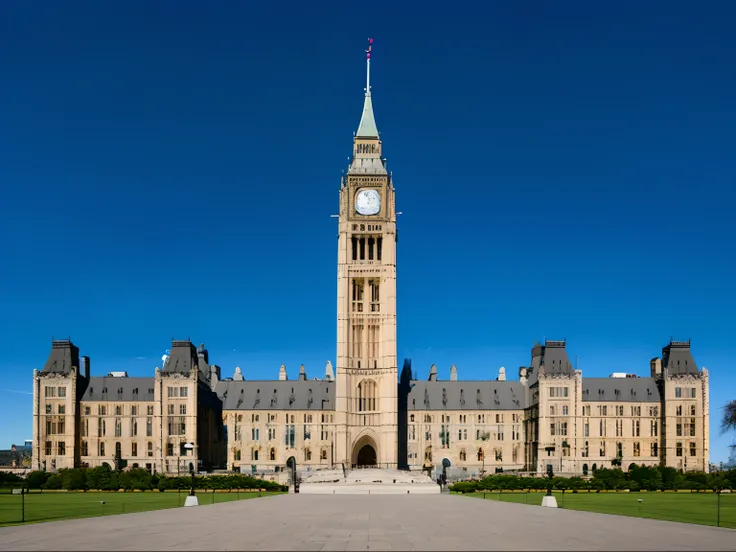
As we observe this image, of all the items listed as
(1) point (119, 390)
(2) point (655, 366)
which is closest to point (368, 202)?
(1) point (119, 390)

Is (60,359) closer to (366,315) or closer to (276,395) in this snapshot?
(276,395)

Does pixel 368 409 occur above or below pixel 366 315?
below

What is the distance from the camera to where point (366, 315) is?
14150 cm

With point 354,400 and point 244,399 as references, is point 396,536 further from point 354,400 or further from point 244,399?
point 244,399

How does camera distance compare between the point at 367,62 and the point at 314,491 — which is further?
the point at 367,62

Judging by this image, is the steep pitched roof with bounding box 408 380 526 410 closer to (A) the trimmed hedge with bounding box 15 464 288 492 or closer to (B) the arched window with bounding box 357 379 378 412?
(B) the arched window with bounding box 357 379 378 412

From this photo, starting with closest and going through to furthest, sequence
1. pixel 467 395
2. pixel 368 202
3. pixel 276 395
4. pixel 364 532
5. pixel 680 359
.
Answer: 1. pixel 364 532
2. pixel 680 359
3. pixel 368 202
4. pixel 276 395
5. pixel 467 395

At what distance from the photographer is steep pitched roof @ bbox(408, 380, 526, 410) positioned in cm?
14912

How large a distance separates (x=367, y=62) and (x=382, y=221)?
26.8 meters

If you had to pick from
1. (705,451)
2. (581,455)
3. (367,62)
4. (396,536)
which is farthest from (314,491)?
(367,62)

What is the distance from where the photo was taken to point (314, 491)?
83562 mm

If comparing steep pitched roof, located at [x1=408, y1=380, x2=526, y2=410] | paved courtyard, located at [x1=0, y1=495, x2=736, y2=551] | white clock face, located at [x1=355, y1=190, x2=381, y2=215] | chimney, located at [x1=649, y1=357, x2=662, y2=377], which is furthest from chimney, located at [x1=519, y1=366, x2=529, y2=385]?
paved courtyard, located at [x1=0, y1=495, x2=736, y2=551]

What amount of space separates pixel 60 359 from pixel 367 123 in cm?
5890

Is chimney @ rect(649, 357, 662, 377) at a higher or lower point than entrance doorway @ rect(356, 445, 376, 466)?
higher
